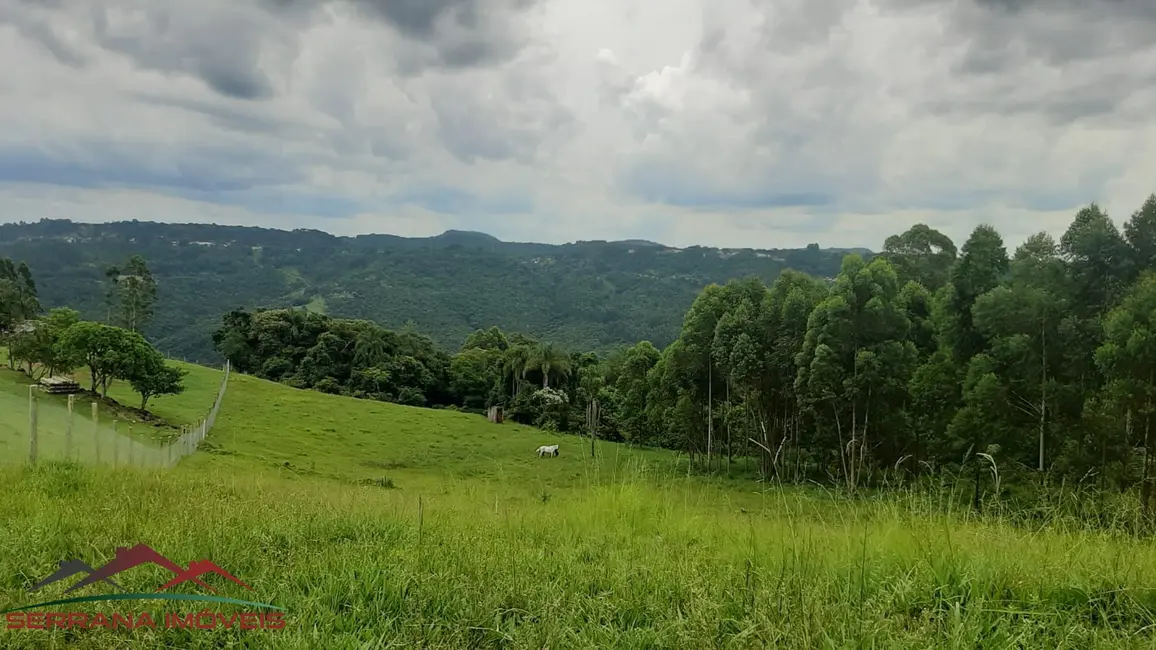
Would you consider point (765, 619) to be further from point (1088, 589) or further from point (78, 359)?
point (78, 359)

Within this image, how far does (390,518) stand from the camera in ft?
16.4

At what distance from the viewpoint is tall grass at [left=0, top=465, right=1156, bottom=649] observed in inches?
114

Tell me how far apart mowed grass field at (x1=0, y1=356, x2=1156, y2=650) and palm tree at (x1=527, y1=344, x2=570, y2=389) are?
50150 mm

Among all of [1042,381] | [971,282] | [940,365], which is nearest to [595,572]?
[1042,381]

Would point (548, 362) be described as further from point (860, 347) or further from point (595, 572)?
point (595, 572)

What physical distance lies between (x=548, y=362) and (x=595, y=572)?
52527 millimetres

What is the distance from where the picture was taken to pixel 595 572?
372 cm

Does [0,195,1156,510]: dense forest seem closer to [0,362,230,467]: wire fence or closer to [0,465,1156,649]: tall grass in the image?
[0,465,1156,649]: tall grass

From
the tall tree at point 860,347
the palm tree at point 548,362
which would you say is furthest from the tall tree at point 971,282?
the palm tree at point 548,362

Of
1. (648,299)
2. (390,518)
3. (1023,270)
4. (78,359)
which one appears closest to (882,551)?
(390,518)

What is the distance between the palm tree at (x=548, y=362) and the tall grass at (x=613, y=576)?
167 ft

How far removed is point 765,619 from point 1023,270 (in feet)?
75.9

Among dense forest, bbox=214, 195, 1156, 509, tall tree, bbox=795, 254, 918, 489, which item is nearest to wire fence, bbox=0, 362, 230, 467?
dense forest, bbox=214, 195, 1156, 509

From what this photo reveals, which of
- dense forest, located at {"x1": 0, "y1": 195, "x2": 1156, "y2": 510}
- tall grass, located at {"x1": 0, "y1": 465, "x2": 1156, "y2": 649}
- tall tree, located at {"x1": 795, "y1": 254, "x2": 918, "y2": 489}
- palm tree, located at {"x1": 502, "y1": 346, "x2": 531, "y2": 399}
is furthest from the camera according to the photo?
palm tree, located at {"x1": 502, "y1": 346, "x2": 531, "y2": 399}
